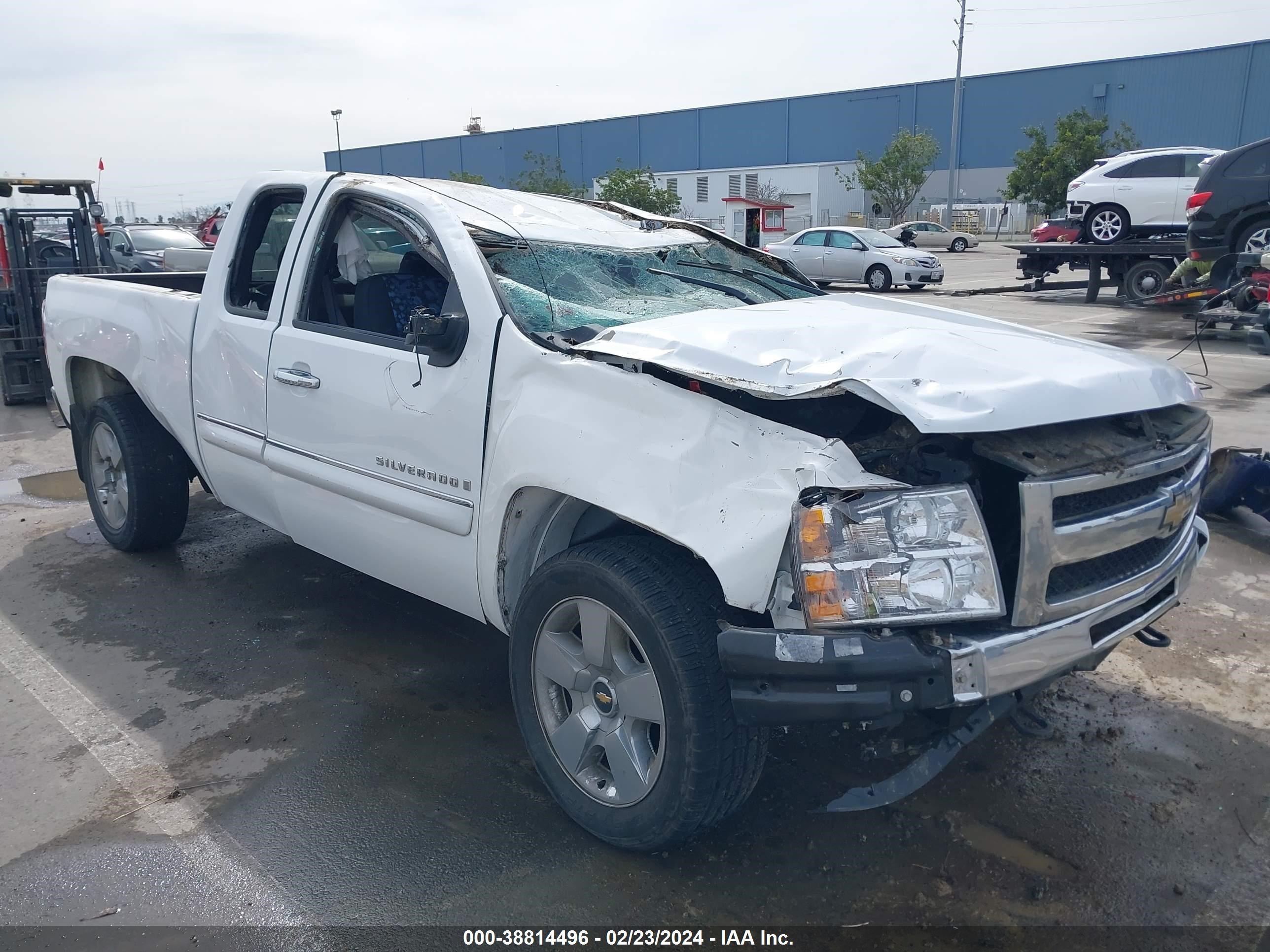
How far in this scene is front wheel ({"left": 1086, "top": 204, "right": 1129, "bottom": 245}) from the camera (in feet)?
59.9

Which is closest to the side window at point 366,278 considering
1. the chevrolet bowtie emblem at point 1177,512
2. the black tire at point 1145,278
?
the chevrolet bowtie emblem at point 1177,512

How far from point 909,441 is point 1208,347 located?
12680mm

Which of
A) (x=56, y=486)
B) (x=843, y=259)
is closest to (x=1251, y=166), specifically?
(x=843, y=259)

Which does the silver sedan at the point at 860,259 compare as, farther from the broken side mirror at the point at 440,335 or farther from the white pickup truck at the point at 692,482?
the broken side mirror at the point at 440,335

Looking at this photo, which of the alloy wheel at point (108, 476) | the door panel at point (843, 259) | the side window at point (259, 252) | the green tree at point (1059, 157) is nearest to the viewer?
the side window at point (259, 252)

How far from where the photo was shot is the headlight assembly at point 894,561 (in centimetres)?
243

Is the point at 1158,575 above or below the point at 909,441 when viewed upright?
below

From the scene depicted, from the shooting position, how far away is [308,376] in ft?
12.8

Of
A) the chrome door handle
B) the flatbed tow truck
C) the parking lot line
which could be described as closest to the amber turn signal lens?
the parking lot line

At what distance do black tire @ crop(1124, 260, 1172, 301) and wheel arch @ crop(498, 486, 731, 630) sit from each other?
16418mm

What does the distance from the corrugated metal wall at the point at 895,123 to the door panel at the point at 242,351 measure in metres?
51.6

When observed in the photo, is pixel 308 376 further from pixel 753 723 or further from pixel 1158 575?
pixel 1158 575

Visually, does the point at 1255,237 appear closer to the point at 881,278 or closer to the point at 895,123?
the point at 881,278

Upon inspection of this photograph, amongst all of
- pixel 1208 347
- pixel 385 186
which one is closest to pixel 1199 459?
pixel 385 186
